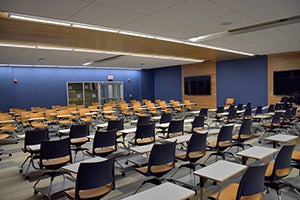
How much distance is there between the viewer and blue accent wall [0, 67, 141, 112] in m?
13.4

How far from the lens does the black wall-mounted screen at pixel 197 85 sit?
50.9 feet

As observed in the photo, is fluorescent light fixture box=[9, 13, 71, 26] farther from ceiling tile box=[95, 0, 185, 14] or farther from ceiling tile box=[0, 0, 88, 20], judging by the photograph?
ceiling tile box=[95, 0, 185, 14]

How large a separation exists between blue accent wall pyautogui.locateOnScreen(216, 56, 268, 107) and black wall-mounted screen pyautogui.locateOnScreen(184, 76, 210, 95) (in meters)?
0.86

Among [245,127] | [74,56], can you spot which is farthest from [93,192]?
[74,56]

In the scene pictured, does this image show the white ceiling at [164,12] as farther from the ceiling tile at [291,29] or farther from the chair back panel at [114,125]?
the chair back panel at [114,125]

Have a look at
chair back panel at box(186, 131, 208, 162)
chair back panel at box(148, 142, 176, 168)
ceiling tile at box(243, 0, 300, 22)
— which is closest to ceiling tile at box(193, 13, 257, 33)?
ceiling tile at box(243, 0, 300, 22)

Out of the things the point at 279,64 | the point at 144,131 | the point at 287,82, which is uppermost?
the point at 279,64

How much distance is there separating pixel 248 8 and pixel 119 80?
1392 cm

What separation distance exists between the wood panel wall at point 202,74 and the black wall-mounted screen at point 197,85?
229mm

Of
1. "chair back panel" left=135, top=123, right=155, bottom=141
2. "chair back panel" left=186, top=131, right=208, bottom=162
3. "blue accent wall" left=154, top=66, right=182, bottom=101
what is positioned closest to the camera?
"chair back panel" left=186, top=131, right=208, bottom=162

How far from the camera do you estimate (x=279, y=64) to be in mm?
12047

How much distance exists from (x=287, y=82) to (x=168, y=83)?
859 cm

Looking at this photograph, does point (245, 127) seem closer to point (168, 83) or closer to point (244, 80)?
point (244, 80)

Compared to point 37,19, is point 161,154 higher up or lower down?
lower down
